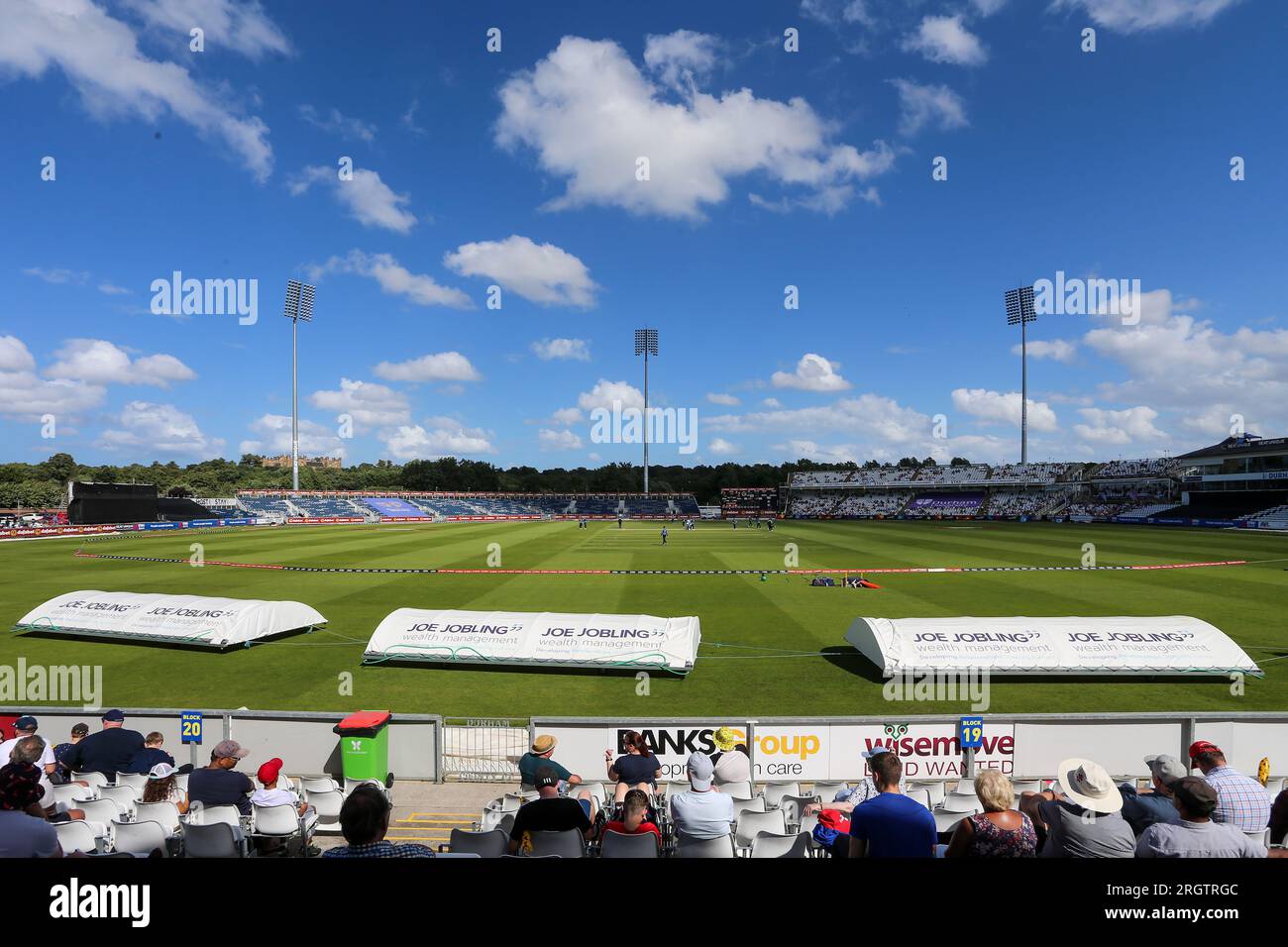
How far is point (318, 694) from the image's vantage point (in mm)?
16172

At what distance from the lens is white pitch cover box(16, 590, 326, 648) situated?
64.5ft

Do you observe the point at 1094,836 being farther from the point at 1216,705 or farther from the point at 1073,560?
the point at 1073,560

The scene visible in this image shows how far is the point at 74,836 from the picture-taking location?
5984mm

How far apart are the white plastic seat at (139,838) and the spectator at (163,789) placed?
1.00 m

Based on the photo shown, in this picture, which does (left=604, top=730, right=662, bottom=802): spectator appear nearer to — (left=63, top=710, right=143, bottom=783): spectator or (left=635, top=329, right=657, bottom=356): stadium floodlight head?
(left=63, top=710, right=143, bottom=783): spectator

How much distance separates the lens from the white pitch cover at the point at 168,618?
19656 mm

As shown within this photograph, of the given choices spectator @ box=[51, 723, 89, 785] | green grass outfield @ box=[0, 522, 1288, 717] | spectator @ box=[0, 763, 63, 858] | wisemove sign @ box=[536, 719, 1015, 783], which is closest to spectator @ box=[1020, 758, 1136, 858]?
wisemove sign @ box=[536, 719, 1015, 783]

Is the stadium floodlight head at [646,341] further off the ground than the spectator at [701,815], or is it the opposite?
the stadium floodlight head at [646,341]

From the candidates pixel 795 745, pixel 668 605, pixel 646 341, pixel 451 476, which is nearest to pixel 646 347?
pixel 646 341

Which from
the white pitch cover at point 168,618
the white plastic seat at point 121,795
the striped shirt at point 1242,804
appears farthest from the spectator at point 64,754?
the striped shirt at point 1242,804

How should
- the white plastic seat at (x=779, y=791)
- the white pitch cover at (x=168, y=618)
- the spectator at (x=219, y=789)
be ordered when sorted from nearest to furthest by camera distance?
the spectator at (x=219, y=789) → the white plastic seat at (x=779, y=791) → the white pitch cover at (x=168, y=618)

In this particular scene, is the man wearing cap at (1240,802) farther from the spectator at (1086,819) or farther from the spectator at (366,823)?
the spectator at (366,823)
